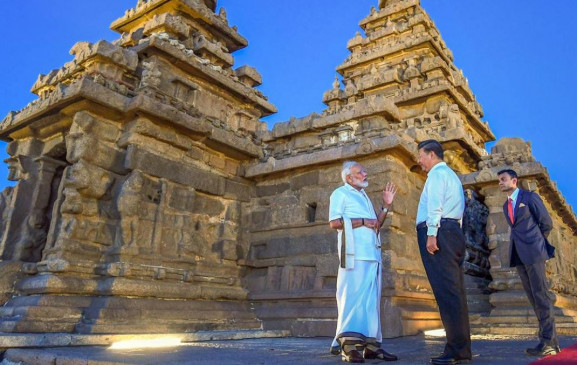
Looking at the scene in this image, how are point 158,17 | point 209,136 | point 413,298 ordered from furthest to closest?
1. point 158,17
2. point 209,136
3. point 413,298

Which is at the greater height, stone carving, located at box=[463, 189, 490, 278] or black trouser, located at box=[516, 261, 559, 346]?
stone carving, located at box=[463, 189, 490, 278]

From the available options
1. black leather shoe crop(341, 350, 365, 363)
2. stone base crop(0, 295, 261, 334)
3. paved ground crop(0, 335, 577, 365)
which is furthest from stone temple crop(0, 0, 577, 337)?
black leather shoe crop(341, 350, 365, 363)

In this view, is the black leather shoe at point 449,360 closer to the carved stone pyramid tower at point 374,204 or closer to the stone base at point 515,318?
the carved stone pyramid tower at point 374,204

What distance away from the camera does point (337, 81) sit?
15.6 m

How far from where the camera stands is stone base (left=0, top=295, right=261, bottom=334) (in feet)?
17.4

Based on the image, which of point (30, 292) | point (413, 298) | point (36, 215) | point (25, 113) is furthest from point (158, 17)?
point (413, 298)

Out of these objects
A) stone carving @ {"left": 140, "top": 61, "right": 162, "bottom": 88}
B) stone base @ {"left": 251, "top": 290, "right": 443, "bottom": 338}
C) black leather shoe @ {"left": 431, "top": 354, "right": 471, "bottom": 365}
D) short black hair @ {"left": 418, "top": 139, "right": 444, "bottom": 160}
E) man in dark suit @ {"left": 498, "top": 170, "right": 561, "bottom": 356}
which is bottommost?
black leather shoe @ {"left": 431, "top": 354, "right": 471, "bottom": 365}

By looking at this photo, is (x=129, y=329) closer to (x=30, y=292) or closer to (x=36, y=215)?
(x=30, y=292)

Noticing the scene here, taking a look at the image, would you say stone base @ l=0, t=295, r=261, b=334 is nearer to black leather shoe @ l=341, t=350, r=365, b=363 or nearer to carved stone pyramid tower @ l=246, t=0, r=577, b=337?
carved stone pyramid tower @ l=246, t=0, r=577, b=337

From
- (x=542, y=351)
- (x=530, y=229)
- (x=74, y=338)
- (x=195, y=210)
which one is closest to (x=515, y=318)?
(x=530, y=229)

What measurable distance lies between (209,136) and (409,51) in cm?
994

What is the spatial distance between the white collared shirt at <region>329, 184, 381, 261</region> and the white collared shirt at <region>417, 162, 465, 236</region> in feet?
1.94

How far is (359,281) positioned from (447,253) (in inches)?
34.3

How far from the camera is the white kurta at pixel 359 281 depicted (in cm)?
384
